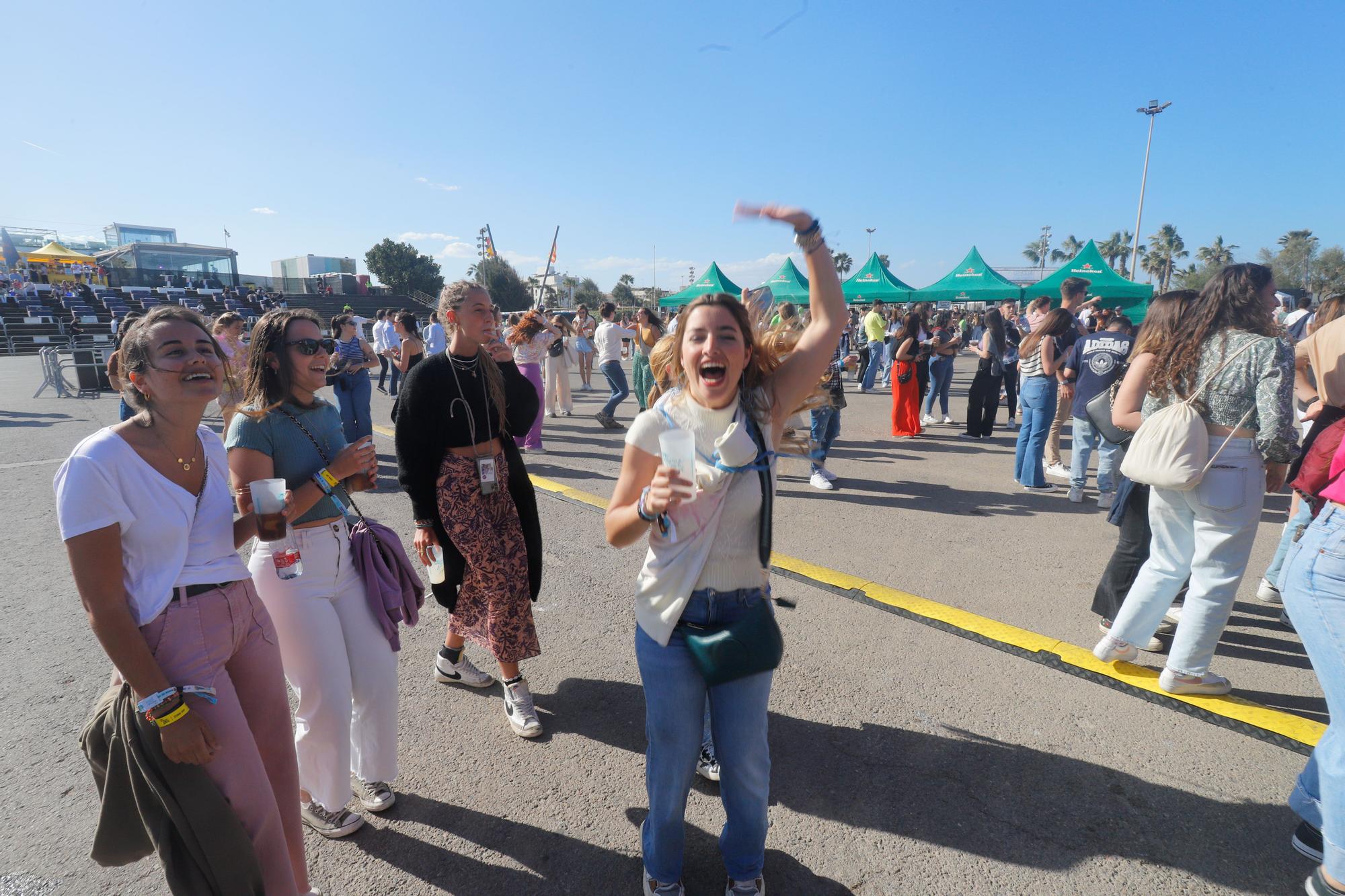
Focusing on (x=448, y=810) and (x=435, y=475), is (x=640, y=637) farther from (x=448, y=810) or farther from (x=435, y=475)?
(x=435, y=475)

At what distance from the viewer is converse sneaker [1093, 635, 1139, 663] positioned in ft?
10.9

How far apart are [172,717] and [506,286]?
65016mm

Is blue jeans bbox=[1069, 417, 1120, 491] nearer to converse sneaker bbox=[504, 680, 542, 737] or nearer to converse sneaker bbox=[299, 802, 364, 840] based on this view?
converse sneaker bbox=[504, 680, 542, 737]

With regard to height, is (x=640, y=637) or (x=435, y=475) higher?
(x=435, y=475)

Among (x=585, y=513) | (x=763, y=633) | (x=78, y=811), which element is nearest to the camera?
(x=763, y=633)

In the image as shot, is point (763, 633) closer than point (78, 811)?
Yes

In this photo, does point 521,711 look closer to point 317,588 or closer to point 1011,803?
point 317,588

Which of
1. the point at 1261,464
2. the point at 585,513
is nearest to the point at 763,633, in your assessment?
the point at 1261,464

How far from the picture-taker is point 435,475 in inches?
118

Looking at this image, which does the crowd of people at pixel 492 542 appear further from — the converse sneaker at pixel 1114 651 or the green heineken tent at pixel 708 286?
the green heineken tent at pixel 708 286

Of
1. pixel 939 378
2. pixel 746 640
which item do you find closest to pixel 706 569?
pixel 746 640

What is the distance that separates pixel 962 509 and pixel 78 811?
6.10 metres

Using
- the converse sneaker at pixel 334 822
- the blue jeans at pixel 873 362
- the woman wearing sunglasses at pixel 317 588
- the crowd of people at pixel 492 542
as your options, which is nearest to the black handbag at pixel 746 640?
the crowd of people at pixel 492 542

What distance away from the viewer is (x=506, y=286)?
207 ft
